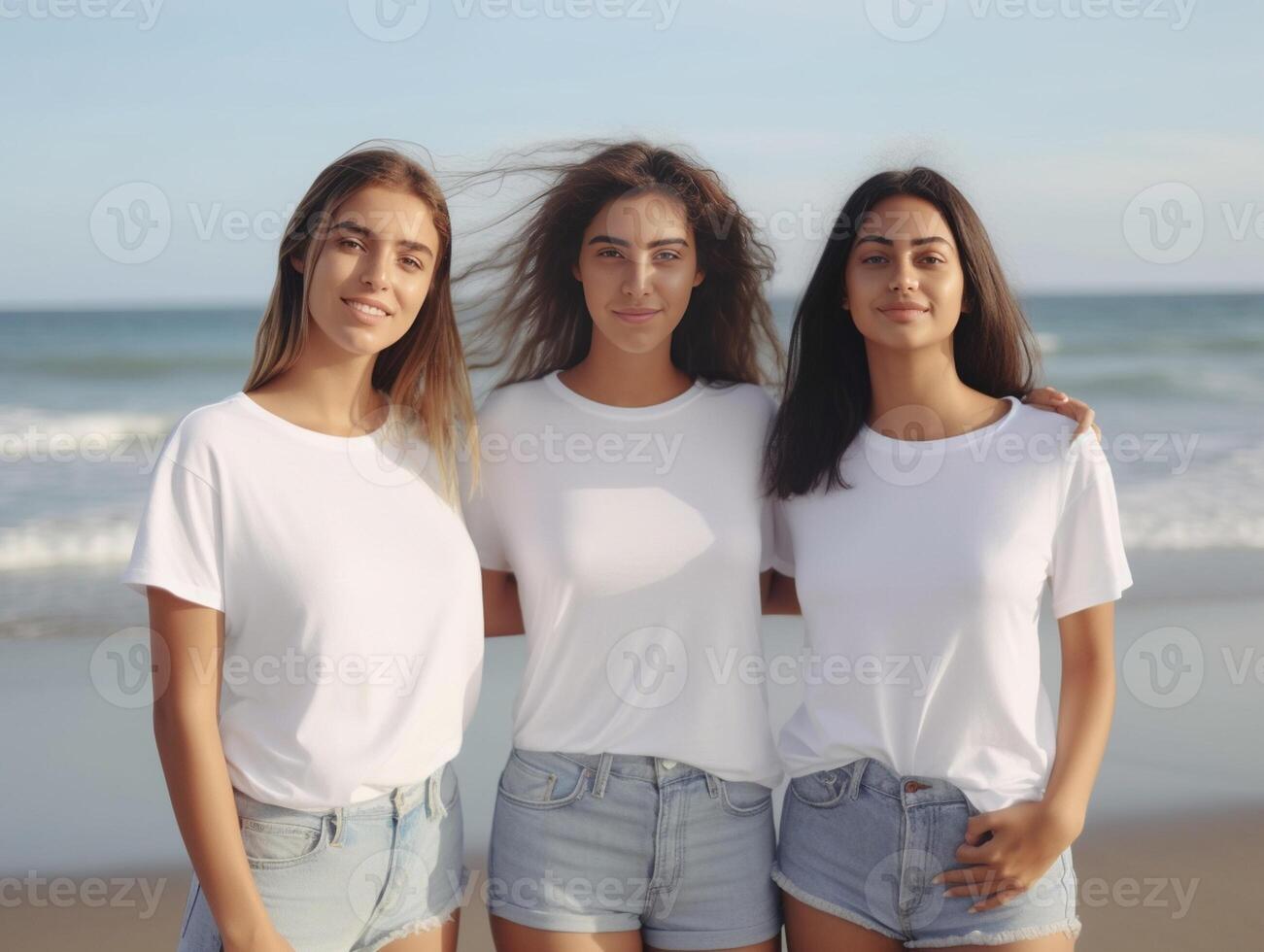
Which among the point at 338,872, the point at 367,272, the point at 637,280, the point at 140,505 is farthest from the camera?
the point at 140,505

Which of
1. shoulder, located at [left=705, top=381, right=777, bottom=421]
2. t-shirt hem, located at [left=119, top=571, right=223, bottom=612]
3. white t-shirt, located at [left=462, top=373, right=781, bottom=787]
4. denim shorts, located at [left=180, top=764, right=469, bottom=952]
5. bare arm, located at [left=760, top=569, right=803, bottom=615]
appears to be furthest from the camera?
bare arm, located at [left=760, top=569, right=803, bottom=615]

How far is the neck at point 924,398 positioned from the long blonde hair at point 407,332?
94 cm

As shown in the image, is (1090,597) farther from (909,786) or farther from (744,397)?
(744,397)

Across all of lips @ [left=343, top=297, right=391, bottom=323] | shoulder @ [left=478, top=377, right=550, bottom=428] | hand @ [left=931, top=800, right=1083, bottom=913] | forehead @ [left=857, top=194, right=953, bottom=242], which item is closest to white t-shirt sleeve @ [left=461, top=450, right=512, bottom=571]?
shoulder @ [left=478, top=377, right=550, bottom=428]

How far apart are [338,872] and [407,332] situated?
121 centimetres

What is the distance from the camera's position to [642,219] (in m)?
3.00

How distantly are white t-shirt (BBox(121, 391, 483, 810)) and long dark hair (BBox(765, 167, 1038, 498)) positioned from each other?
0.92m

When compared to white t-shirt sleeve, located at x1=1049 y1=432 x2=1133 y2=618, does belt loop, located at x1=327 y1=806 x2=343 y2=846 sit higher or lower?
lower

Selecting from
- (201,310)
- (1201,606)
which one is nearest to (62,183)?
(201,310)

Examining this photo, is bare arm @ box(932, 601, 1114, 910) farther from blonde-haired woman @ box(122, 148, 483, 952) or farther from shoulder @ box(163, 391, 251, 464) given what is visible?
shoulder @ box(163, 391, 251, 464)

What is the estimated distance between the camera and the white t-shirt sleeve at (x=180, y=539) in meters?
2.33

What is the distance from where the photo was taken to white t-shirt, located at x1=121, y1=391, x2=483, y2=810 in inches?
94.2

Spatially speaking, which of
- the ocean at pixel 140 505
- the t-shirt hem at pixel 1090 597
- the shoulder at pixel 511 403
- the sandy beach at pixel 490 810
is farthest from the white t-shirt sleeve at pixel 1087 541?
the ocean at pixel 140 505

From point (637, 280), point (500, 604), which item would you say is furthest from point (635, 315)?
point (500, 604)
